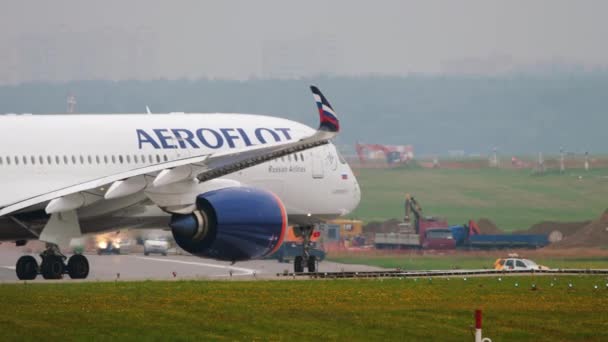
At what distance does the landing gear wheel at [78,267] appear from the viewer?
141 ft

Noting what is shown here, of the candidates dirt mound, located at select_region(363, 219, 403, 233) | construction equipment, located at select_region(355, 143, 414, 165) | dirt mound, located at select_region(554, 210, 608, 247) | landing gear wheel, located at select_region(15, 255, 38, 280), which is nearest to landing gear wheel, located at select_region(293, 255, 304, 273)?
landing gear wheel, located at select_region(15, 255, 38, 280)

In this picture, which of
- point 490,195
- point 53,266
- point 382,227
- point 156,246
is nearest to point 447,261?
point 156,246

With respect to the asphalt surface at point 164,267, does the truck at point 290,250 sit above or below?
above

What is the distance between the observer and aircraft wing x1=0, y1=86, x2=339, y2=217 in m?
40.0

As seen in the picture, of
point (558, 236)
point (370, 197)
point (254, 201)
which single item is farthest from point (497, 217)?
point (254, 201)

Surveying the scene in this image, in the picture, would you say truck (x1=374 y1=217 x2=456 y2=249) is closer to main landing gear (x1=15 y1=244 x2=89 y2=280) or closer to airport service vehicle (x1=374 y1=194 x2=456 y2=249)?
airport service vehicle (x1=374 y1=194 x2=456 y2=249)

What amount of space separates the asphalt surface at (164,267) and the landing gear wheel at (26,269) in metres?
4.32

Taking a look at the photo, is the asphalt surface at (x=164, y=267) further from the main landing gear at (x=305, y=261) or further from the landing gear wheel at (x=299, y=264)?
the landing gear wheel at (x=299, y=264)

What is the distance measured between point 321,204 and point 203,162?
8807 mm

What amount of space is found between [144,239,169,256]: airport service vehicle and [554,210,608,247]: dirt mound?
1746 cm

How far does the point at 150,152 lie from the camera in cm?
4428

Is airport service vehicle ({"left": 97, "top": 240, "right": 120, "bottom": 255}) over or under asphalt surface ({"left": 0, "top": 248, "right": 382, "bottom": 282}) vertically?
over

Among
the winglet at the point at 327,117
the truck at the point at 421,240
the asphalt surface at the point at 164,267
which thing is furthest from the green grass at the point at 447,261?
the winglet at the point at 327,117

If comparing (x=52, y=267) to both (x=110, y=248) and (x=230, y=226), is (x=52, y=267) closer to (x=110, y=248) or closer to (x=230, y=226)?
(x=230, y=226)
